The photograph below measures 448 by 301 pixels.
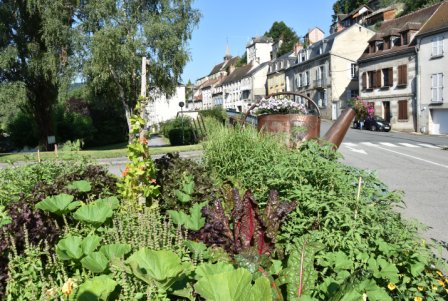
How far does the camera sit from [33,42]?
23500 mm

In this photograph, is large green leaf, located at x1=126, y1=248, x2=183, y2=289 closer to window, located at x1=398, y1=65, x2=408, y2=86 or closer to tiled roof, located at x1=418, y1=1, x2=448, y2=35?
tiled roof, located at x1=418, y1=1, x2=448, y2=35

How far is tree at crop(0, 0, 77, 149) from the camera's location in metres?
22.6

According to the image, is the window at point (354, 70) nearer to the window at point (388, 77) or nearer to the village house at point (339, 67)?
the village house at point (339, 67)

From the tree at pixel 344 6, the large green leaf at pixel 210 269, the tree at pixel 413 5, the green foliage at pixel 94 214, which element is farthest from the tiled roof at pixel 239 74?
the large green leaf at pixel 210 269

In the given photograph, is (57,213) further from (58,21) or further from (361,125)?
(361,125)

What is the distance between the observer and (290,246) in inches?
108

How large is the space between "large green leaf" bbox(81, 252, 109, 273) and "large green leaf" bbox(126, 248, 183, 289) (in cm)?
40

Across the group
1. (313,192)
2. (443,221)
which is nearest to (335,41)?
(443,221)

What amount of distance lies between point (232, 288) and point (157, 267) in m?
0.45

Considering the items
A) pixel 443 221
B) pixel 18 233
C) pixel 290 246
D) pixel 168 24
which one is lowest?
pixel 443 221

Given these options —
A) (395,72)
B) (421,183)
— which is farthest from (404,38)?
(421,183)

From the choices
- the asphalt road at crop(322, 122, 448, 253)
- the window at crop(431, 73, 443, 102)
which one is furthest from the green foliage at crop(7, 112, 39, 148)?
the window at crop(431, 73, 443, 102)

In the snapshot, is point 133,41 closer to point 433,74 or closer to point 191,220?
point 191,220

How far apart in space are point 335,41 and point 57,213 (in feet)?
153
